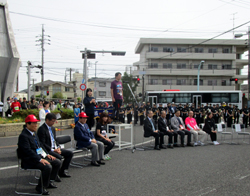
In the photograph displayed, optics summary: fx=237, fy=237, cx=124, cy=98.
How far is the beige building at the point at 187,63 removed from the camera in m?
50.2

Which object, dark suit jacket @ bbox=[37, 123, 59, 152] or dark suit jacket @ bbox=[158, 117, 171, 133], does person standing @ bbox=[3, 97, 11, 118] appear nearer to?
dark suit jacket @ bbox=[158, 117, 171, 133]

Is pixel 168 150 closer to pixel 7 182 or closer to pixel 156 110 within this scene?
→ pixel 7 182

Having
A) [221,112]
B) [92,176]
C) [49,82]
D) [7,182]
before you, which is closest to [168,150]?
[92,176]

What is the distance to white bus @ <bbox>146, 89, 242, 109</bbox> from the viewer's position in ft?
101

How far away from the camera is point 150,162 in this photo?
7.53 meters

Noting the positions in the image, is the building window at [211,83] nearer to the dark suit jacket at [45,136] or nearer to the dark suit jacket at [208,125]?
the dark suit jacket at [208,125]

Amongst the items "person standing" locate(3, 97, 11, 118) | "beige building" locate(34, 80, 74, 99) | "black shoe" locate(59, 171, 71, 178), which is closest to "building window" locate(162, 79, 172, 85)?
"beige building" locate(34, 80, 74, 99)

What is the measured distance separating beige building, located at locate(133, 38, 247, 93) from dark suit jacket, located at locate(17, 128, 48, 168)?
150ft

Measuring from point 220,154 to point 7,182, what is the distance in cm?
707

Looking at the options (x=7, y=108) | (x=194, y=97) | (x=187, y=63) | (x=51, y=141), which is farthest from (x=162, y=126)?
(x=187, y=63)

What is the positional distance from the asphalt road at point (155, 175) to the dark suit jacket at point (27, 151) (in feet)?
2.28

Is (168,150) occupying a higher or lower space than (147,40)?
lower

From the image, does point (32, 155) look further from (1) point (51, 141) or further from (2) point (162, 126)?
(2) point (162, 126)

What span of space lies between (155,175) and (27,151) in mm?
3186
